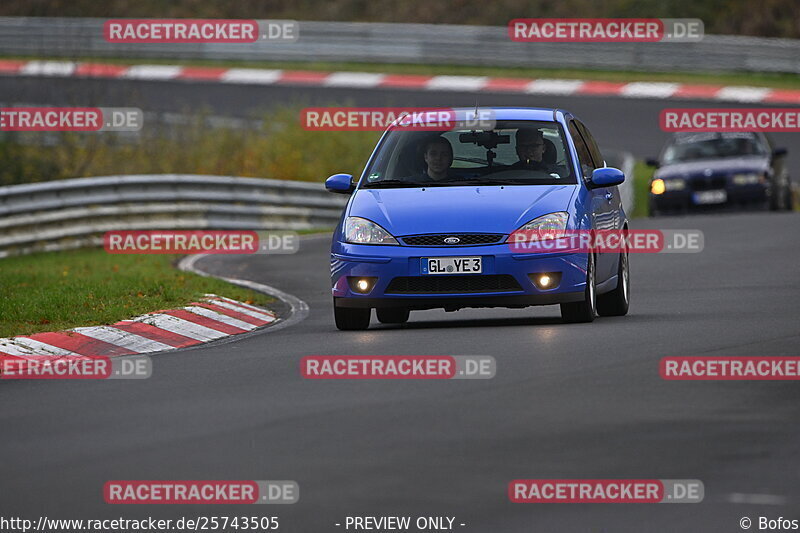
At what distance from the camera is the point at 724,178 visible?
29.2 m

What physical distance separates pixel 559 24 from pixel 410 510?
40.3 metres

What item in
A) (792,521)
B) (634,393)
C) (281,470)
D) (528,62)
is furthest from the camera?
(528,62)

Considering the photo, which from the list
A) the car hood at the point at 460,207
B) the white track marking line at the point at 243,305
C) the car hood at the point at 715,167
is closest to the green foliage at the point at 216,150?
the car hood at the point at 715,167

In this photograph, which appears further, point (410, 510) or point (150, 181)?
point (150, 181)

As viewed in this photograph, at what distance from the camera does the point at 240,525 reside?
698 cm

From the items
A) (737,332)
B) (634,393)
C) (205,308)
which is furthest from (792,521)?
(205,308)

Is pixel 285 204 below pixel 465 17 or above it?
below

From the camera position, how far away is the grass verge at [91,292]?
47.0 feet

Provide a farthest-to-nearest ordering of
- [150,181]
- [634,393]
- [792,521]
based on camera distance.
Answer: [150,181] < [634,393] < [792,521]

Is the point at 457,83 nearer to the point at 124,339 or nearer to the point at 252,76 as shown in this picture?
the point at 252,76

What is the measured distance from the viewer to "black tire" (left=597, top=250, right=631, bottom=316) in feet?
47.3

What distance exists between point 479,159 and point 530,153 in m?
0.39

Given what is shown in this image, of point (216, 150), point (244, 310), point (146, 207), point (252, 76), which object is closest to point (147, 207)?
point (146, 207)

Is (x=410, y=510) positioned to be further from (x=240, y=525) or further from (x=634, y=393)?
(x=634, y=393)
